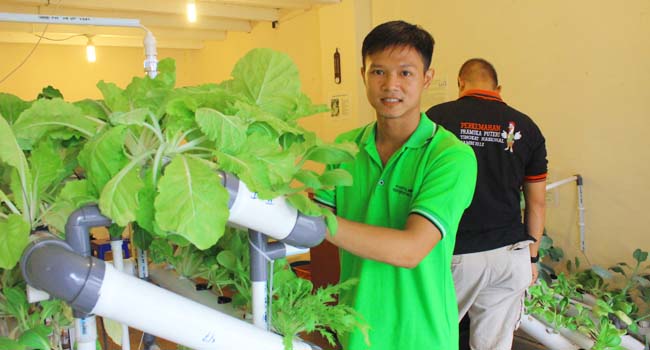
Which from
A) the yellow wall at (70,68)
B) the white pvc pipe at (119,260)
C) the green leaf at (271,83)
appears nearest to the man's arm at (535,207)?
the green leaf at (271,83)

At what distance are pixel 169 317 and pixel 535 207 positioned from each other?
2.18m

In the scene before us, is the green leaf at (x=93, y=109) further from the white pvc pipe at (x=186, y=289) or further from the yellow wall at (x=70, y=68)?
the yellow wall at (x=70, y=68)

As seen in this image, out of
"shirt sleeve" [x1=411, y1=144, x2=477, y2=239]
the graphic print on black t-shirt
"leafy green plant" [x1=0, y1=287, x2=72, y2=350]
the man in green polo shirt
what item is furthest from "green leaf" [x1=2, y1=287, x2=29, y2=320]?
the graphic print on black t-shirt

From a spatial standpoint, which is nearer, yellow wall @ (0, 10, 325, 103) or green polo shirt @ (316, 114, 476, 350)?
green polo shirt @ (316, 114, 476, 350)

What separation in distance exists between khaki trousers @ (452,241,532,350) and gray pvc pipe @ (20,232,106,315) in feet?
6.24

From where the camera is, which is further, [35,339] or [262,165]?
[35,339]

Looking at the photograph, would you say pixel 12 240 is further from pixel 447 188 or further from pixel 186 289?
Result: pixel 447 188

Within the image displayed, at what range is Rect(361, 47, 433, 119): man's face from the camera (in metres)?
1.36

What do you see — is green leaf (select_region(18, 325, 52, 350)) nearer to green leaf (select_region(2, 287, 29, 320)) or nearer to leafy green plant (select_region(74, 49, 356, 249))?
green leaf (select_region(2, 287, 29, 320))

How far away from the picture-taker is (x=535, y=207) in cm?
255

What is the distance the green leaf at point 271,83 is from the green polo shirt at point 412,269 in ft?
1.50

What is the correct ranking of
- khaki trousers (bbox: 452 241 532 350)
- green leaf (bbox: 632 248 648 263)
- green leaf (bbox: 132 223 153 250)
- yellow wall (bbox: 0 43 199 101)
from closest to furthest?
green leaf (bbox: 132 223 153 250)
khaki trousers (bbox: 452 241 532 350)
green leaf (bbox: 632 248 648 263)
yellow wall (bbox: 0 43 199 101)

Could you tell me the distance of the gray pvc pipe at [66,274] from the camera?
664 mm

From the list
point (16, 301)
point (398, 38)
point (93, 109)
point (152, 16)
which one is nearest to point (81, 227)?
point (93, 109)
